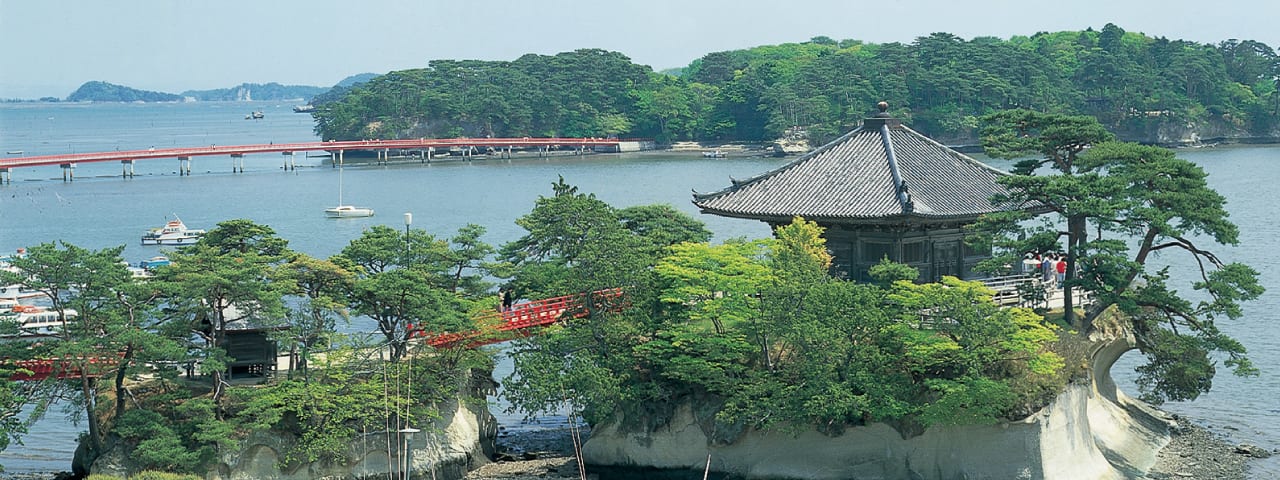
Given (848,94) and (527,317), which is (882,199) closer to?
(527,317)

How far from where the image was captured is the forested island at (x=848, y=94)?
Answer: 120250 millimetres

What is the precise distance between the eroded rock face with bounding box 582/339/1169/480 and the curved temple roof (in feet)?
15.2

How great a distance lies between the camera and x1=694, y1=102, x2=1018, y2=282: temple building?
32094mm

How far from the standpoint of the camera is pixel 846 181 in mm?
33594

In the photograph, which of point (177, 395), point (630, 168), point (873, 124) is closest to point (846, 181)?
point (873, 124)

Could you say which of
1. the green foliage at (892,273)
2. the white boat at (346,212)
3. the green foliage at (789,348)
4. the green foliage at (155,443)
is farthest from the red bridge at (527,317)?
the white boat at (346,212)

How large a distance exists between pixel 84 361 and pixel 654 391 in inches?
440

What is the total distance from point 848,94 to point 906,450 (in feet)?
314

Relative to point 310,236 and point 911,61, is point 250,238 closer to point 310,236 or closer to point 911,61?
point 310,236

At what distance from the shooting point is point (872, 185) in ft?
108

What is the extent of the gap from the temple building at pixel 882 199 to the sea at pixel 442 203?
7514mm

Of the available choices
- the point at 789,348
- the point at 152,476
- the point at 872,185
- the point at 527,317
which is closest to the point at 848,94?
the point at 872,185

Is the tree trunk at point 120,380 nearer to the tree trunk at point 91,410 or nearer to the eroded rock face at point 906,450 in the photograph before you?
the tree trunk at point 91,410

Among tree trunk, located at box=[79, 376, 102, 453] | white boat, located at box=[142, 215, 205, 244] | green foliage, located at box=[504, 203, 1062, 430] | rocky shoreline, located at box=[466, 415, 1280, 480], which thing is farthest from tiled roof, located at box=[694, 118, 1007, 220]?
white boat, located at box=[142, 215, 205, 244]
